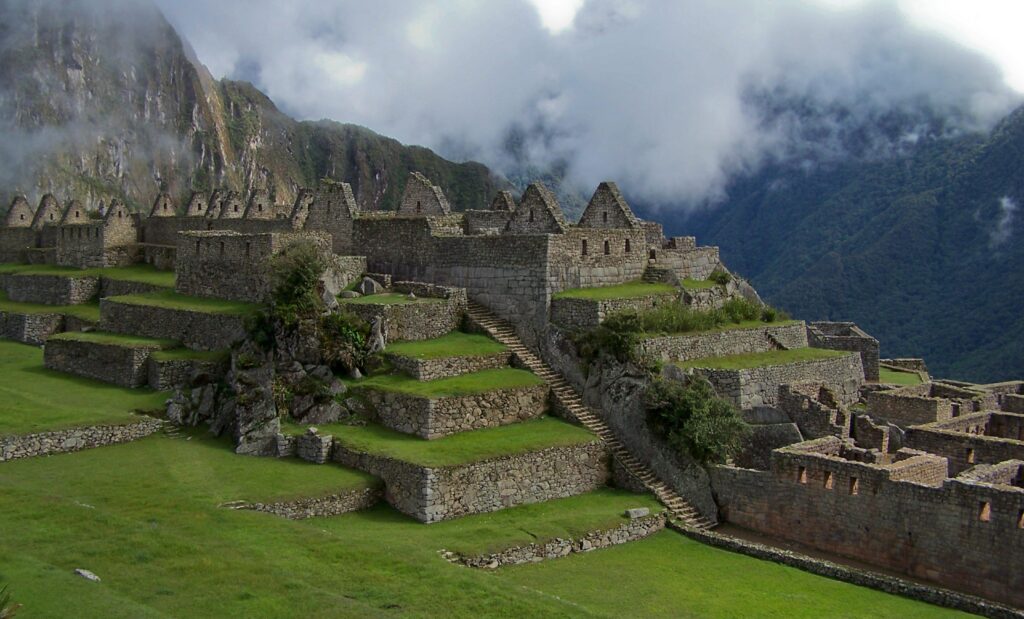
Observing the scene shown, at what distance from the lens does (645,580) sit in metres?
19.0

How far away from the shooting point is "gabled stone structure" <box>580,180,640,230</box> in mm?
32375

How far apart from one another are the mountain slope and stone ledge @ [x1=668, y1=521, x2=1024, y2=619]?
29.5 m

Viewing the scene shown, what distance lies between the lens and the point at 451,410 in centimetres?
2377

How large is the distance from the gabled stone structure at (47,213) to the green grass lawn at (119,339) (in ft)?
87.7

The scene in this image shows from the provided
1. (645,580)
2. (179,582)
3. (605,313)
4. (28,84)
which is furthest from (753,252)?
(28,84)

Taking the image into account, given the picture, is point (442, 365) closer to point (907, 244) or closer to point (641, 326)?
point (641, 326)

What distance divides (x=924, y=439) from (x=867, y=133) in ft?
134

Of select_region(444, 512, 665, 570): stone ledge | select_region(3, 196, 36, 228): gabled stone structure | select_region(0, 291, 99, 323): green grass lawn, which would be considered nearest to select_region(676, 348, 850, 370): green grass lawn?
select_region(444, 512, 665, 570): stone ledge

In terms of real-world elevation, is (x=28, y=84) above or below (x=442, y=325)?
above

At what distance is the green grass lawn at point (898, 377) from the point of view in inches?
1453

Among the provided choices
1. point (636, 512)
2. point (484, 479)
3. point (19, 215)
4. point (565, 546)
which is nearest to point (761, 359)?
point (636, 512)

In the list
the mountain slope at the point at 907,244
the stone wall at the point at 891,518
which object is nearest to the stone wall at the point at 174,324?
the stone wall at the point at 891,518

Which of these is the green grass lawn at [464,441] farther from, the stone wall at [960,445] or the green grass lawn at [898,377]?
the green grass lawn at [898,377]

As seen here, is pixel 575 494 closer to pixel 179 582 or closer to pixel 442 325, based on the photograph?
pixel 442 325
